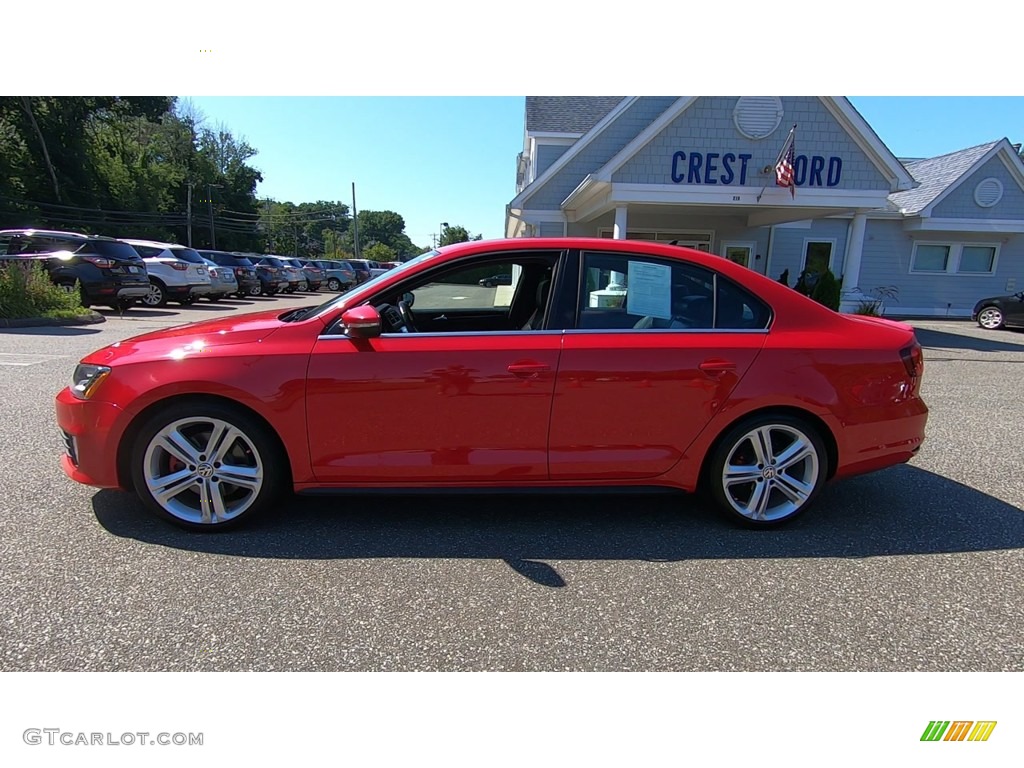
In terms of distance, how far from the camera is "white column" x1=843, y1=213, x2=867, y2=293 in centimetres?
1316

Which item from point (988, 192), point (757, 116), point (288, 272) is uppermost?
point (757, 116)

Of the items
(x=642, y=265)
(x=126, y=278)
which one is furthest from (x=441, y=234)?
(x=642, y=265)

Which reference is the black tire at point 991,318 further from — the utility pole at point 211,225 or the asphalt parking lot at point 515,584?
the utility pole at point 211,225

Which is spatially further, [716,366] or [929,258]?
[929,258]

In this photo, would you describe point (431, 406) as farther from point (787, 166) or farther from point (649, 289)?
point (787, 166)

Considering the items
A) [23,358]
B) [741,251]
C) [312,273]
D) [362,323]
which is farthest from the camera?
[312,273]

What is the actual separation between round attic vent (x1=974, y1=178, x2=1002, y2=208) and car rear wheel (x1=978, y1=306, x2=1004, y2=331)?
4572mm

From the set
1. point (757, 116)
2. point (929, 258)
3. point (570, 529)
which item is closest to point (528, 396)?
point (570, 529)

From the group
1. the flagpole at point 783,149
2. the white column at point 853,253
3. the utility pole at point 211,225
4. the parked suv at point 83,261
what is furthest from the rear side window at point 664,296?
the utility pole at point 211,225

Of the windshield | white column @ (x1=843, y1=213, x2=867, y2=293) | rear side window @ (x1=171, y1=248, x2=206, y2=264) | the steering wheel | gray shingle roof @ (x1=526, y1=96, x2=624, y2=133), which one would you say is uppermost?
gray shingle roof @ (x1=526, y1=96, x2=624, y2=133)

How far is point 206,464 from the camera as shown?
9.71ft

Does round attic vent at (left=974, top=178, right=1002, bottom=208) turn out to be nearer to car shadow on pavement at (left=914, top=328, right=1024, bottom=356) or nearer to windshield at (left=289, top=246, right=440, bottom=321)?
car shadow on pavement at (left=914, top=328, right=1024, bottom=356)

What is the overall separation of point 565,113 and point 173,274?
13.5m

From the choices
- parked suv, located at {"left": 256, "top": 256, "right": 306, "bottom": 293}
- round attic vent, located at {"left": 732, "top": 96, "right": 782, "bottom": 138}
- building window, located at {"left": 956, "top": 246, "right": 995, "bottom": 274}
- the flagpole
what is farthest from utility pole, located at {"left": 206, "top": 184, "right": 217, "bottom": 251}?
building window, located at {"left": 956, "top": 246, "right": 995, "bottom": 274}
